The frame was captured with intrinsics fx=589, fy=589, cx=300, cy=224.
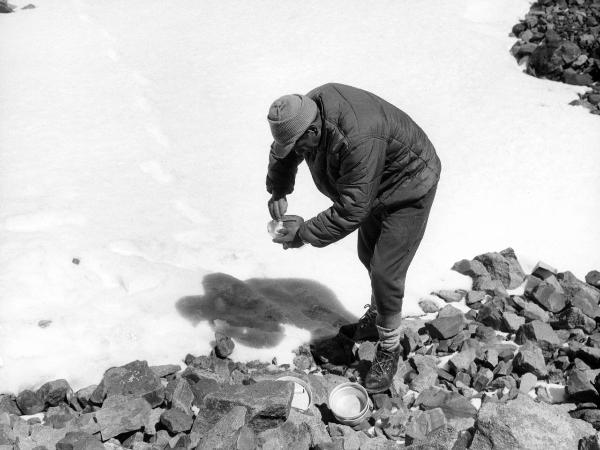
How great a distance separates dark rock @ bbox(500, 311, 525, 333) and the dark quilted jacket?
1734 mm

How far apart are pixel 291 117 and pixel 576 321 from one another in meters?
3.37

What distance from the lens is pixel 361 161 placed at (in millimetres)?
3736

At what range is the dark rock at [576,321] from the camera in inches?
206

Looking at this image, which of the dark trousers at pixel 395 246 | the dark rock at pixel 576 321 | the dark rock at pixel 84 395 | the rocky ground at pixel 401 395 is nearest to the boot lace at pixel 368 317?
the rocky ground at pixel 401 395

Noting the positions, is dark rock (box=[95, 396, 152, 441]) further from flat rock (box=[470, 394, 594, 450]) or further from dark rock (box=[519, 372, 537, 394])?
dark rock (box=[519, 372, 537, 394])

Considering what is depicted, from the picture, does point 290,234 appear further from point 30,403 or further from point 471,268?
point 471,268

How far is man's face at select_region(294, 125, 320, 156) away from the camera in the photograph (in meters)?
3.77

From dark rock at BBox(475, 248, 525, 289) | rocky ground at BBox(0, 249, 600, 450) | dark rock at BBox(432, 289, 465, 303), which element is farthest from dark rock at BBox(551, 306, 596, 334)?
dark rock at BBox(432, 289, 465, 303)

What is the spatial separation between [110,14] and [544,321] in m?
8.64

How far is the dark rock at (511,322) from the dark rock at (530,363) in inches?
15.0

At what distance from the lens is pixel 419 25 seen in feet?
33.0

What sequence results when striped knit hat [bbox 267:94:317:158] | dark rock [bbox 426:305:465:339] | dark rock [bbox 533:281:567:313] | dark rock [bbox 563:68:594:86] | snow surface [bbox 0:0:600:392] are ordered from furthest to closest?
dark rock [bbox 563:68:594:86] < dark rock [bbox 533:281:567:313] < snow surface [bbox 0:0:600:392] < dark rock [bbox 426:305:465:339] < striped knit hat [bbox 267:94:317:158]

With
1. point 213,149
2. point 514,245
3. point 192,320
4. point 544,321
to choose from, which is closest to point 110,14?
point 213,149

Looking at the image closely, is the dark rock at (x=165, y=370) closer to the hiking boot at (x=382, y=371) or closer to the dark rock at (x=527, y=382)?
the hiking boot at (x=382, y=371)
